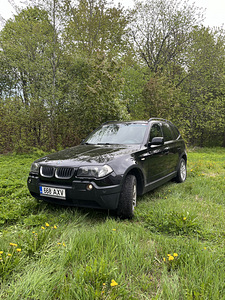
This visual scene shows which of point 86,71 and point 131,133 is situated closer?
point 131,133

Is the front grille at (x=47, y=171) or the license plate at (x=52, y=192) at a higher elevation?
the front grille at (x=47, y=171)

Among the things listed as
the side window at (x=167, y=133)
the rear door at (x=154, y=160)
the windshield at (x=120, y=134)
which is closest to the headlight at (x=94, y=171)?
the rear door at (x=154, y=160)

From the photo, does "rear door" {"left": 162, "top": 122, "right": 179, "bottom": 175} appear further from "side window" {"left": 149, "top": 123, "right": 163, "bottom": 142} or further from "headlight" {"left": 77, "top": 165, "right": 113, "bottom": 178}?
"headlight" {"left": 77, "top": 165, "right": 113, "bottom": 178}

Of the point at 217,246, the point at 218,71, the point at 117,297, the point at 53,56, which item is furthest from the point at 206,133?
the point at 117,297

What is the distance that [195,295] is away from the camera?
157cm

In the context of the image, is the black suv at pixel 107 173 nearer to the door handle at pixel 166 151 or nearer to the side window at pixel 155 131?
the side window at pixel 155 131

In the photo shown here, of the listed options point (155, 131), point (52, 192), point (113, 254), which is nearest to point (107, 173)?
point (52, 192)

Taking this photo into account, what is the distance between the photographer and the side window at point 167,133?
4.91 m

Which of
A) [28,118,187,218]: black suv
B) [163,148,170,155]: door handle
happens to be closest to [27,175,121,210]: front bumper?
[28,118,187,218]: black suv

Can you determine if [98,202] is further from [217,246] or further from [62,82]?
[62,82]

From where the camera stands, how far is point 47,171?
317cm

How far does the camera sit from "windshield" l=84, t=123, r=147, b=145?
13.2ft

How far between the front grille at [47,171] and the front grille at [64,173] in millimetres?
107

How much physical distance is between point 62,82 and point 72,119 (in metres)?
2.02
